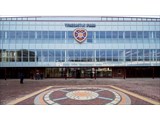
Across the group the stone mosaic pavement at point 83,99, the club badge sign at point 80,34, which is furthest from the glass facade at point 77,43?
the stone mosaic pavement at point 83,99

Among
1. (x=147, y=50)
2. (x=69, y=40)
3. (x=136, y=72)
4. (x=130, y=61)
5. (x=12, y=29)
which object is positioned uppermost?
(x=12, y=29)

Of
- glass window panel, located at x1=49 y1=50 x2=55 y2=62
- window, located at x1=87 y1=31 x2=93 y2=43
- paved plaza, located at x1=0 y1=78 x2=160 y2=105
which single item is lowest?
paved plaza, located at x1=0 y1=78 x2=160 y2=105

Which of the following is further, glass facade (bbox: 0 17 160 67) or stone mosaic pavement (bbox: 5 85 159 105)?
glass facade (bbox: 0 17 160 67)

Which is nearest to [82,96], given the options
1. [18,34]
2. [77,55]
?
[77,55]

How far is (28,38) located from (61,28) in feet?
25.9

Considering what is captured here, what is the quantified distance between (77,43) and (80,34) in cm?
216

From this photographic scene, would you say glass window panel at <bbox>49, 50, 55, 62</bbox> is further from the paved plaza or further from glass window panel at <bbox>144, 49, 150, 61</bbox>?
glass window panel at <bbox>144, 49, 150, 61</bbox>

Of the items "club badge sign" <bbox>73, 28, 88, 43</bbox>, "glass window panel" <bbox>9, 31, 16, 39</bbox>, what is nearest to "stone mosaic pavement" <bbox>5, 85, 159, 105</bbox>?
"club badge sign" <bbox>73, 28, 88, 43</bbox>

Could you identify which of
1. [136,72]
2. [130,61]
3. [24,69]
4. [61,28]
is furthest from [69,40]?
[136,72]

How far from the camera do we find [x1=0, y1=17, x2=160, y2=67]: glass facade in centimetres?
3056

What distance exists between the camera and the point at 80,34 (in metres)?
30.8

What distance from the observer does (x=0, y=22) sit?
103 ft

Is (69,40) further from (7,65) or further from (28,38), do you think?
(7,65)

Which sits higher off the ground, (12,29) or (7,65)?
(12,29)
